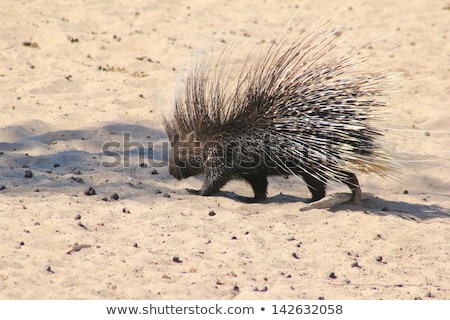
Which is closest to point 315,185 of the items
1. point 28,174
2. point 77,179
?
point 77,179

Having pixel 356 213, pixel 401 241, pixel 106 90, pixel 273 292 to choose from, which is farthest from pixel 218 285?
pixel 106 90

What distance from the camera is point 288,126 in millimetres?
4699

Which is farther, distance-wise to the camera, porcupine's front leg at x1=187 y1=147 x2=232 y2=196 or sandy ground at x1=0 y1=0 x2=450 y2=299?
porcupine's front leg at x1=187 y1=147 x2=232 y2=196

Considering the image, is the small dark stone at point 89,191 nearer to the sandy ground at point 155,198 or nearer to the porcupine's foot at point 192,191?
the sandy ground at point 155,198

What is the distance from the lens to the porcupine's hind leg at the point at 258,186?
5.07 meters

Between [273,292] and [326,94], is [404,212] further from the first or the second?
[273,292]

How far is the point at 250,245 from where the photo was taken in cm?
394

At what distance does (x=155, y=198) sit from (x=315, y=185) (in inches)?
46.3

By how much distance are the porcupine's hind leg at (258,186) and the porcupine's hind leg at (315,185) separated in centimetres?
32

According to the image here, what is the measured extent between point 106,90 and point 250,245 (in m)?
3.63

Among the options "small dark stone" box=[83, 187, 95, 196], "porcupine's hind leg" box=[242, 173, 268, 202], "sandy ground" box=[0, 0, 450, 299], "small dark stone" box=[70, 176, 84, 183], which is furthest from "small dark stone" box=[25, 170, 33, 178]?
"porcupine's hind leg" box=[242, 173, 268, 202]

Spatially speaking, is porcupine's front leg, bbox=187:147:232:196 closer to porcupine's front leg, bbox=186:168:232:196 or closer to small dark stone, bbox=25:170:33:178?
porcupine's front leg, bbox=186:168:232:196

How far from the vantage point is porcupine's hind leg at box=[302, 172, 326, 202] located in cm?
492
